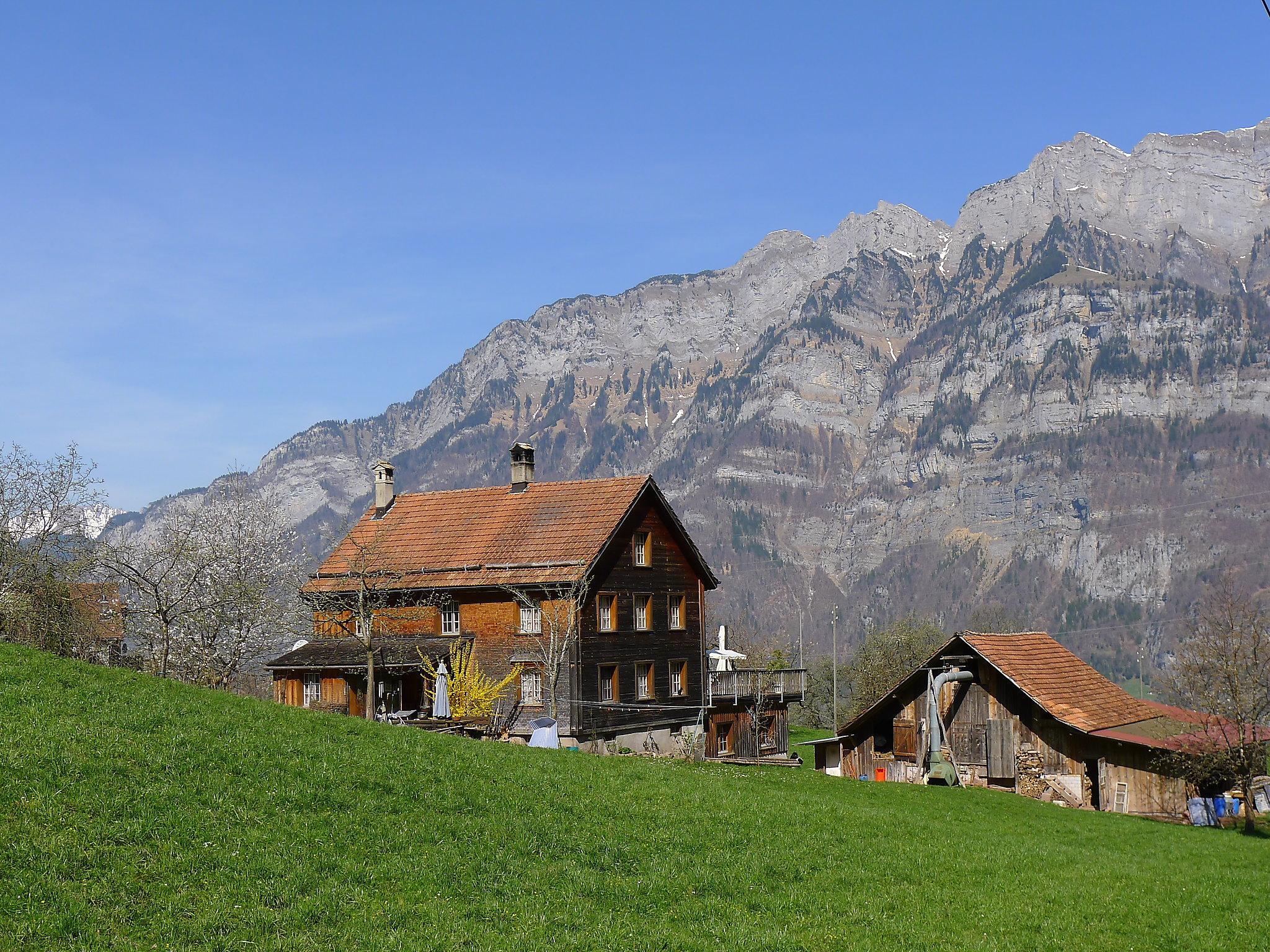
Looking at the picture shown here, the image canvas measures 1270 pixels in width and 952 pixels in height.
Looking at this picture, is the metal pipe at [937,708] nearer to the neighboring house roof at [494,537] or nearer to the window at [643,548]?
the neighboring house roof at [494,537]

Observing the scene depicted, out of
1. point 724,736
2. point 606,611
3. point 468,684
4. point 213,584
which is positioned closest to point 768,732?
point 724,736

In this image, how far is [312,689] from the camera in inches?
1996

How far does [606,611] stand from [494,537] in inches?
255

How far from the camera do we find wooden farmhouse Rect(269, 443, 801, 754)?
49719 mm

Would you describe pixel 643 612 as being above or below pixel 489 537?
below

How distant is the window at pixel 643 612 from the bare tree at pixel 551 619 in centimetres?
417

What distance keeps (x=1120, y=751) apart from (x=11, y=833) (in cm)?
4076

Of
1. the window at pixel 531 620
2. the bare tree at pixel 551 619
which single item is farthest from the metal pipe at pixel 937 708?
the window at pixel 531 620

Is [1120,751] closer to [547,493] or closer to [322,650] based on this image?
[547,493]

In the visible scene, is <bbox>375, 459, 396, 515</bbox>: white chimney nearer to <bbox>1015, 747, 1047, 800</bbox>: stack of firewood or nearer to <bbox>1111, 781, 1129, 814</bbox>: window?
<bbox>1015, 747, 1047, 800</bbox>: stack of firewood

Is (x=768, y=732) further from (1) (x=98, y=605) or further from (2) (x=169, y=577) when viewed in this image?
(1) (x=98, y=605)

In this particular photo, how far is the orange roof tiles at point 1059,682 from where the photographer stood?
46.1 m

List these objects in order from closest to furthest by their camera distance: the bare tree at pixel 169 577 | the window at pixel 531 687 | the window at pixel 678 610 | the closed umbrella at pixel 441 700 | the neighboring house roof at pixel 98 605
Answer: the bare tree at pixel 169 577 → the closed umbrella at pixel 441 700 → the window at pixel 531 687 → the neighboring house roof at pixel 98 605 → the window at pixel 678 610

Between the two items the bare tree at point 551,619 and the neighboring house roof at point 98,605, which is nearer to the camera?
the bare tree at point 551,619
